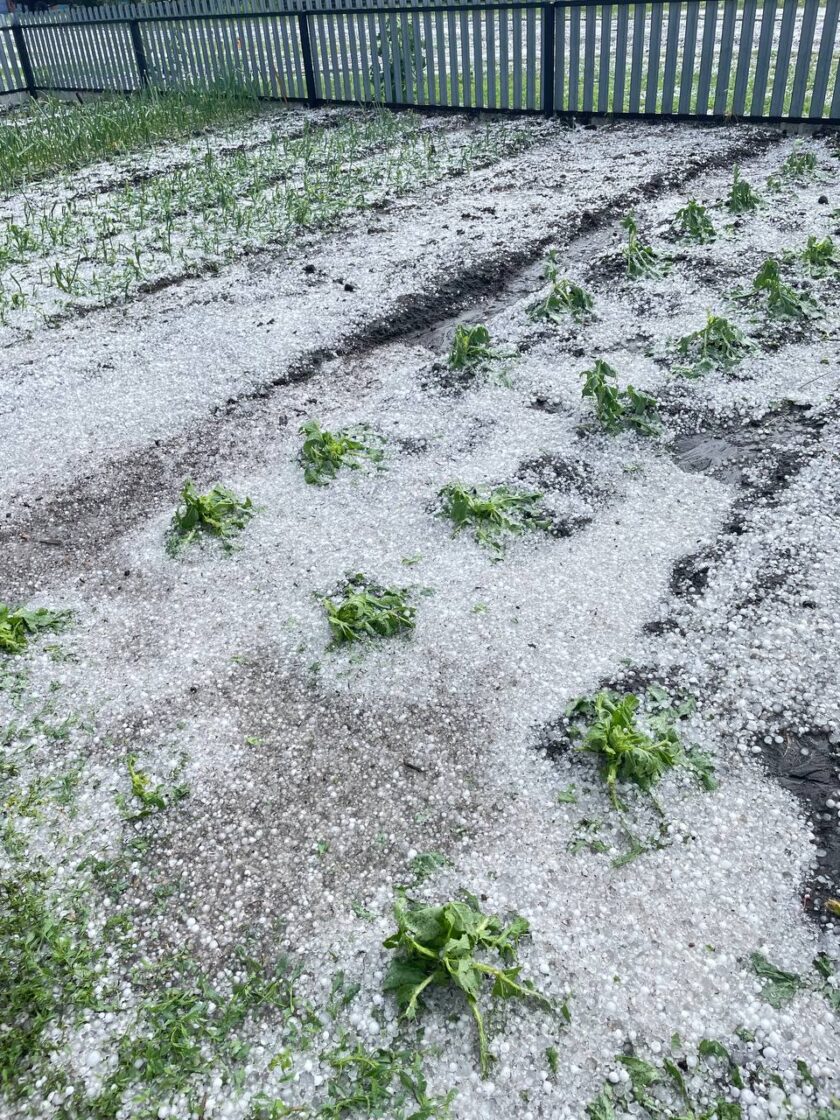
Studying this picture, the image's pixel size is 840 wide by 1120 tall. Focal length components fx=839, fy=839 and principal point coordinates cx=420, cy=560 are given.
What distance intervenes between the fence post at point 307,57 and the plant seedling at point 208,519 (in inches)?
403

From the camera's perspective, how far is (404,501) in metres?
3.91

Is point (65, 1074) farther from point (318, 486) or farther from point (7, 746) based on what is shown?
point (318, 486)

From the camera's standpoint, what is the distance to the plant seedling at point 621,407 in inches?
169

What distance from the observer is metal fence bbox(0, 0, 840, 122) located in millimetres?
9047

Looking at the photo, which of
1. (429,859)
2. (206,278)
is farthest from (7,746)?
(206,278)

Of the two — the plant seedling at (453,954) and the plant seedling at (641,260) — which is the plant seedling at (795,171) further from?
the plant seedling at (453,954)

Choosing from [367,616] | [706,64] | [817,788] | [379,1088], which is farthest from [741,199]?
[379,1088]

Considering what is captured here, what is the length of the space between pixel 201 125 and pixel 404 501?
965 cm

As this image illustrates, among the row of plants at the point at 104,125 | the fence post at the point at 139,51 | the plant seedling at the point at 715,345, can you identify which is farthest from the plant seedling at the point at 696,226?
the fence post at the point at 139,51

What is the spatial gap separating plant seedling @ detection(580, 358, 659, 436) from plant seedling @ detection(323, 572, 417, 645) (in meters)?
1.71

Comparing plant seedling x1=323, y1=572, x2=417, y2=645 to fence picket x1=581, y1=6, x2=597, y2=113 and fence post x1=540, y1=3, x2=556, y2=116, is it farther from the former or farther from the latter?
fence post x1=540, y1=3, x2=556, y2=116

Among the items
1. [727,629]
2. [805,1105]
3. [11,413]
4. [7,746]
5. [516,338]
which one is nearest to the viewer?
[805,1105]

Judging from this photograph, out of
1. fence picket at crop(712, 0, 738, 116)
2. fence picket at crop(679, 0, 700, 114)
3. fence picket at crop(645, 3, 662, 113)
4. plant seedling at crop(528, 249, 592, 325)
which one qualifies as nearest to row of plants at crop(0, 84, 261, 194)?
fence picket at crop(645, 3, 662, 113)

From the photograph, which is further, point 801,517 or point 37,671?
point 801,517
